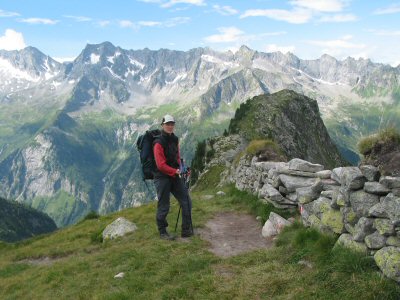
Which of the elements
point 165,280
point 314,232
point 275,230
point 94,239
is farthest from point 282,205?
point 94,239

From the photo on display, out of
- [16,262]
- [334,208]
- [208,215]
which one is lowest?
[16,262]

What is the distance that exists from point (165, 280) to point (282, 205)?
29.8 feet

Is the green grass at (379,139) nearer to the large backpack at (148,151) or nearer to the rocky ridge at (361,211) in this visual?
the rocky ridge at (361,211)

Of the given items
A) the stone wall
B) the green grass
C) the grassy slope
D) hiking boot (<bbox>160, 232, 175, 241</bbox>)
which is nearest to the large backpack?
hiking boot (<bbox>160, 232, 175, 241</bbox>)

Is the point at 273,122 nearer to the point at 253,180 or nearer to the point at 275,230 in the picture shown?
the point at 253,180

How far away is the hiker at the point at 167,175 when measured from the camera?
17.6 metres

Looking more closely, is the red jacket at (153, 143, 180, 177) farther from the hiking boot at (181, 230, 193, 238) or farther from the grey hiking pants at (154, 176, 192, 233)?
the hiking boot at (181, 230, 193, 238)

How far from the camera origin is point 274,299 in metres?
10.5

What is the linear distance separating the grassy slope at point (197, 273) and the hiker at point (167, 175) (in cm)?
105

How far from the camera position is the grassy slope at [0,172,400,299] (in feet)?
34.0

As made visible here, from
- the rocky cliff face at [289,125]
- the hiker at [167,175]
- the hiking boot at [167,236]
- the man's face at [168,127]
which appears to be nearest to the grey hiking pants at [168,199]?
the hiker at [167,175]

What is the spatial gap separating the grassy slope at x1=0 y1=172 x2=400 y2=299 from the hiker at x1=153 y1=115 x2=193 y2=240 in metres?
1.05

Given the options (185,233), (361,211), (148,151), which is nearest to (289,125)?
(185,233)

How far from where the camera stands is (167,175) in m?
18.2
